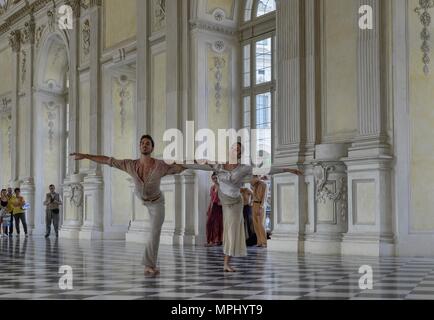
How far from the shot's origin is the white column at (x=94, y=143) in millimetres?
18406

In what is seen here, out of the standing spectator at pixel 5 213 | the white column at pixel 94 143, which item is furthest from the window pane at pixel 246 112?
the standing spectator at pixel 5 213

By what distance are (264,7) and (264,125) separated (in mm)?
2519

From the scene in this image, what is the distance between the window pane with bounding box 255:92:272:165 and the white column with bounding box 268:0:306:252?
2.24 m

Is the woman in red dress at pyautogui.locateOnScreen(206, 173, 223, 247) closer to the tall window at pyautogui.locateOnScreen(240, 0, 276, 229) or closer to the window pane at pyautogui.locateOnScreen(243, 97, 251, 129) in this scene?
the tall window at pyautogui.locateOnScreen(240, 0, 276, 229)

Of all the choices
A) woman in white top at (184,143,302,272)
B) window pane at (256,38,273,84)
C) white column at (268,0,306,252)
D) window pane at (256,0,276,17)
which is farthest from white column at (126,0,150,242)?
woman in white top at (184,143,302,272)

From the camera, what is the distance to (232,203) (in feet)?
26.9

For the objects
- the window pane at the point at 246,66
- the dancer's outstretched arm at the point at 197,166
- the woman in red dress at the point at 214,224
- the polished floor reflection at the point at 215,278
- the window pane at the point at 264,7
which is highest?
the window pane at the point at 264,7

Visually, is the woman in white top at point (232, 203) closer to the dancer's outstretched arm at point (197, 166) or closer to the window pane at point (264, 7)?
the dancer's outstretched arm at point (197, 166)

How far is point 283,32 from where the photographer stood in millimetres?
12500

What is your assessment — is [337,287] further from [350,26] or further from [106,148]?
[106,148]

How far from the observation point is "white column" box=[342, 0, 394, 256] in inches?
409

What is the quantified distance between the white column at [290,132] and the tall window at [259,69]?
2293mm
